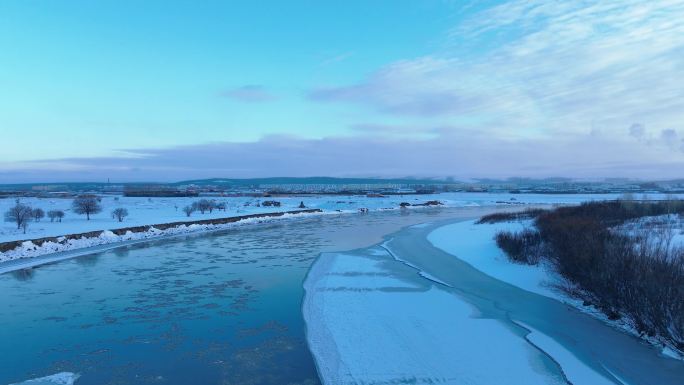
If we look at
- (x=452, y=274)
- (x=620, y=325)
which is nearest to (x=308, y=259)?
(x=452, y=274)

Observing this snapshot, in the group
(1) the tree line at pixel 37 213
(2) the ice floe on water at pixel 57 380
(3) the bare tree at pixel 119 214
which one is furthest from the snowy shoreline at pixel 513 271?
(1) the tree line at pixel 37 213

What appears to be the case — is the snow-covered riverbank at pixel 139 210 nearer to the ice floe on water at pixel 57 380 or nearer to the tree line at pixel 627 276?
the ice floe on water at pixel 57 380

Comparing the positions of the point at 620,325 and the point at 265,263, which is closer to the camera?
the point at 620,325

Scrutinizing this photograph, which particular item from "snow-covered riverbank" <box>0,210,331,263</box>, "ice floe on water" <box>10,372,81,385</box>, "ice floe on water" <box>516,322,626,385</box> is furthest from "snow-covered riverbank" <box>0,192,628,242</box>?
"ice floe on water" <box>516,322,626,385</box>

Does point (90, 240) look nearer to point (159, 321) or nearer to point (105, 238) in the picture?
point (105, 238)

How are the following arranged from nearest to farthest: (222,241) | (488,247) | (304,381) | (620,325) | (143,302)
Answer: (304,381), (620,325), (143,302), (488,247), (222,241)

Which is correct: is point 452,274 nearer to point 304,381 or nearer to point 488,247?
point 488,247

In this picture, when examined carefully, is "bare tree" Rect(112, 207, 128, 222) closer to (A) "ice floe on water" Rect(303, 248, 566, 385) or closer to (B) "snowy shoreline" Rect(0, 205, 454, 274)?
(B) "snowy shoreline" Rect(0, 205, 454, 274)
